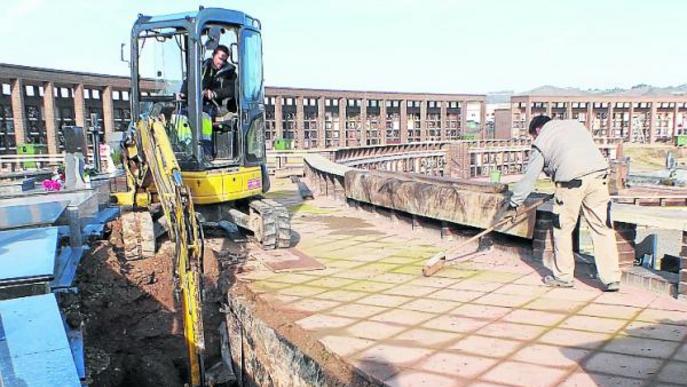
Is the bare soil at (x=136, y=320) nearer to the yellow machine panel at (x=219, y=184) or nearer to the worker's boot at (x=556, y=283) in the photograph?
the yellow machine panel at (x=219, y=184)

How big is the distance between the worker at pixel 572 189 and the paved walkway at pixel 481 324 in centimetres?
21

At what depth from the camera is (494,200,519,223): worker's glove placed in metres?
5.94

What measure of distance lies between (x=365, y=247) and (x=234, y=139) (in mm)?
2136

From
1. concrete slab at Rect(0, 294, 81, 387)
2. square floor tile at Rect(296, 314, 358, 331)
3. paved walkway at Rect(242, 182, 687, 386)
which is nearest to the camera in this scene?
concrete slab at Rect(0, 294, 81, 387)

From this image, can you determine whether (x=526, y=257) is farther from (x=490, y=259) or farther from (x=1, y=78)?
(x=1, y=78)

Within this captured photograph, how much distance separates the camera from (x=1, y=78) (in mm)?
21891

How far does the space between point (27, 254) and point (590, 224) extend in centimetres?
467

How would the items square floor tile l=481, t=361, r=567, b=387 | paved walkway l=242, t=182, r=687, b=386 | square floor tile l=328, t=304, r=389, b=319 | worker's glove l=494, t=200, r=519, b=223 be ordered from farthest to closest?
worker's glove l=494, t=200, r=519, b=223 → square floor tile l=328, t=304, r=389, b=319 → paved walkway l=242, t=182, r=687, b=386 → square floor tile l=481, t=361, r=567, b=387

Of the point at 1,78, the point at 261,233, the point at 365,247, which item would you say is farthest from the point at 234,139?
the point at 1,78

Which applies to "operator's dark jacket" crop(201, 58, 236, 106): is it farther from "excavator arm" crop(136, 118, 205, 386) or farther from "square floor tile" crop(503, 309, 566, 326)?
"square floor tile" crop(503, 309, 566, 326)

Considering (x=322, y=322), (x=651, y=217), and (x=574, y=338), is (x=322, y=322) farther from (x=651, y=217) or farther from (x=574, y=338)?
(x=651, y=217)

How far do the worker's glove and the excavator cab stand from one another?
124 inches

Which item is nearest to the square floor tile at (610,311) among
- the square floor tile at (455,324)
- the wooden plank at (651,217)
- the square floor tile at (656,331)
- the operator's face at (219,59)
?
the square floor tile at (656,331)

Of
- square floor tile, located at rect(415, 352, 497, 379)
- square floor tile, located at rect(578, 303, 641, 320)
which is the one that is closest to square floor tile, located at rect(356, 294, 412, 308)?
square floor tile, located at rect(415, 352, 497, 379)
